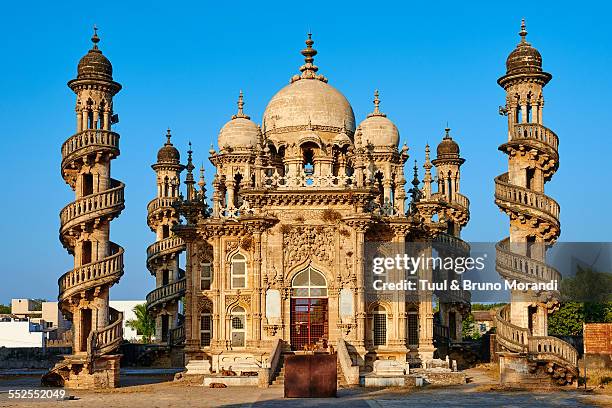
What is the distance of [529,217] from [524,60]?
277 inches

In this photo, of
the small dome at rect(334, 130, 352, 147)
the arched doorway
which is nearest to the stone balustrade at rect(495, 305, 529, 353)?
the arched doorway

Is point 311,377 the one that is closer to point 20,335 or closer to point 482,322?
point 20,335

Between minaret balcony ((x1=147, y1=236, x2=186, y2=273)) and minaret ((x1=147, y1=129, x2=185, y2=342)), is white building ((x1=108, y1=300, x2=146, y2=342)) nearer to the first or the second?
minaret ((x1=147, y1=129, x2=185, y2=342))

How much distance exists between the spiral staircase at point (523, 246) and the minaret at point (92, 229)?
53.4 feet

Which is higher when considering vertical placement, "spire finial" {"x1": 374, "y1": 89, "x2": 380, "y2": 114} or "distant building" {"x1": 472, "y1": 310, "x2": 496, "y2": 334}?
"spire finial" {"x1": 374, "y1": 89, "x2": 380, "y2": 114}

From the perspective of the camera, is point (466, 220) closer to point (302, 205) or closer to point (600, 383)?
point (302, 205)

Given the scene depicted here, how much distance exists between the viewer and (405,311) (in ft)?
143

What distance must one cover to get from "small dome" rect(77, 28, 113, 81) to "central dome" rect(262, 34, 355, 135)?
11.0 meters

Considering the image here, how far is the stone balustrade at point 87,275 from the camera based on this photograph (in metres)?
37.2

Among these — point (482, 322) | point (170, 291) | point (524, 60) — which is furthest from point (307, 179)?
point (482, 322)

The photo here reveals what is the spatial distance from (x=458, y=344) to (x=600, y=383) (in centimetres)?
1697

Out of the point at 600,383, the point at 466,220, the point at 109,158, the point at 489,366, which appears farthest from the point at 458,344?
the point at 109,158

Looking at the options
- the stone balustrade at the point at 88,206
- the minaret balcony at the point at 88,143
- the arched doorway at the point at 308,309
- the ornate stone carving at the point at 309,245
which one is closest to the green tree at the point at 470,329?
the arched doorway at the point at 308,309

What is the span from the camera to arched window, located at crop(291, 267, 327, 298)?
138ft
